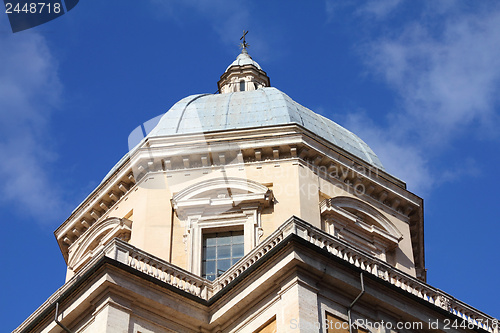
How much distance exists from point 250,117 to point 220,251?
6.05 m

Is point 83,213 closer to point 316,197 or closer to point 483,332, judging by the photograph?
point 316,197

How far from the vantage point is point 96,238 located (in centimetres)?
3177

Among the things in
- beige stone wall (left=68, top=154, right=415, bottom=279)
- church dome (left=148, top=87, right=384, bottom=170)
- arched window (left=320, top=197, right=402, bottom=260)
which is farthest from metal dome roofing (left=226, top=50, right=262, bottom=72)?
arched window (left=320, top=197, right=402, bottom=260)

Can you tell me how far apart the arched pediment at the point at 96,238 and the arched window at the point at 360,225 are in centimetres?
639

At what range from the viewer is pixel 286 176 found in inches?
1193

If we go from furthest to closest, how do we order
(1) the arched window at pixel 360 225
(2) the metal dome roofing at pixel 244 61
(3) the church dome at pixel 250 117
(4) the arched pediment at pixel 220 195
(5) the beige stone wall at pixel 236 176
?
(2) the metal dome roofing at pixel 244 61
(3) the church dome at pixel 250 117
(1) the arched window at pixel 360 225
(4) the arched pediment at pixel 220 195
(5) the beige stone wall at pixel 236 176

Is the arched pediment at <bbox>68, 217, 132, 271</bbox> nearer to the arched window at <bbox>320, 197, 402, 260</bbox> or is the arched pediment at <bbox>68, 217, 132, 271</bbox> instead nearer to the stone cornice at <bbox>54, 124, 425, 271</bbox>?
the stone cornice at <bbox>54, 124, 425, 271</bbox>

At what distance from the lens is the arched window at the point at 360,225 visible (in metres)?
30.0

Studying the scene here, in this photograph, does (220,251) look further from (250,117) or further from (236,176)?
(250,117)

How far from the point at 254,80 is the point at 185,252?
1390 cm

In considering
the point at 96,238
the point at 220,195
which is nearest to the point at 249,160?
the point at 220,195

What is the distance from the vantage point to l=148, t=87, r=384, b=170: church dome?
33156mm

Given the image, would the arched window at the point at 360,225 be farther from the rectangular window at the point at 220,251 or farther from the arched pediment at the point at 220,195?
the rectangular window at the point at 220,251

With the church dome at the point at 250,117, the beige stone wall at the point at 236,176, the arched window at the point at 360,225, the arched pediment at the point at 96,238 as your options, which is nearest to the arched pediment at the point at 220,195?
the beige stone wall at the point at 236,176
